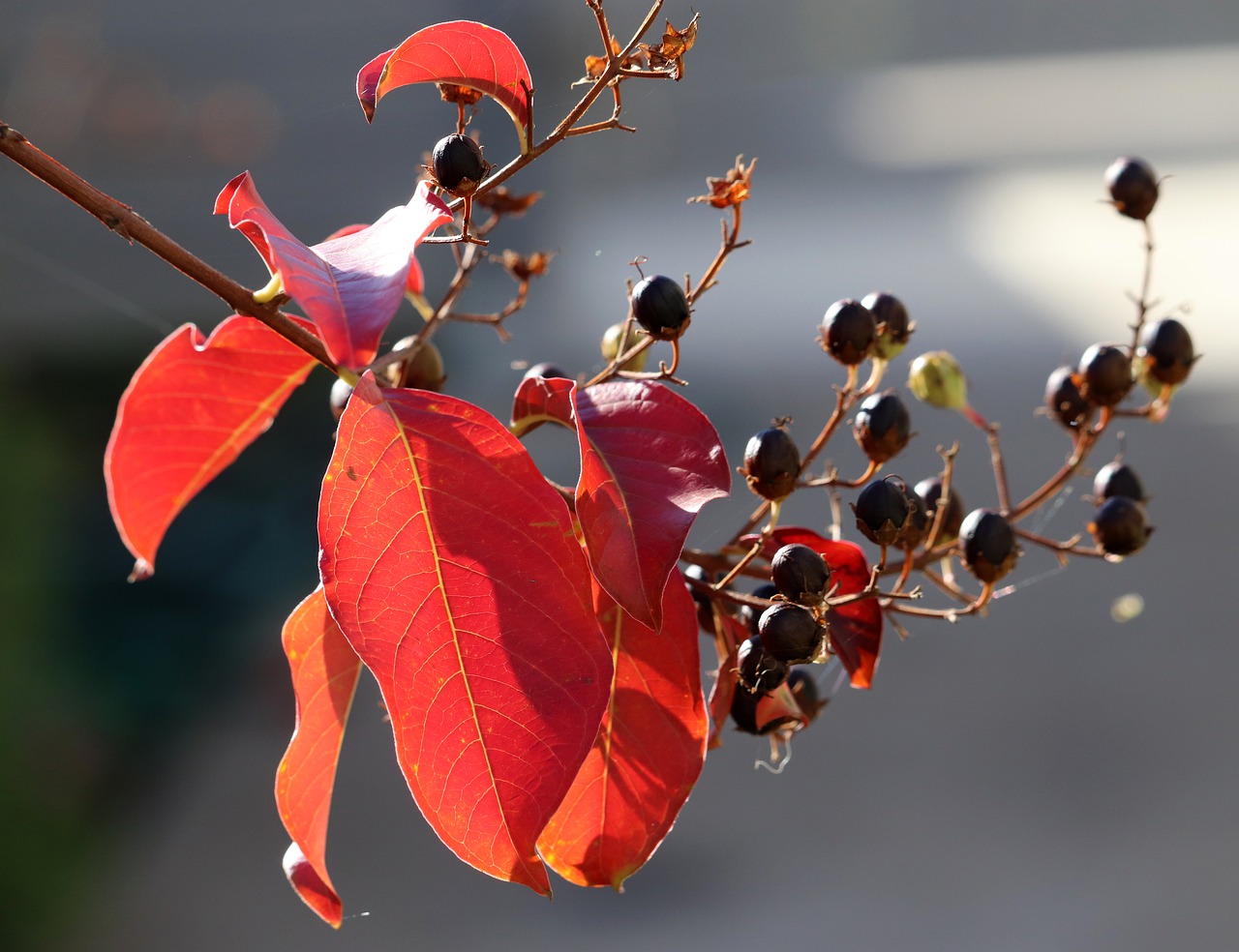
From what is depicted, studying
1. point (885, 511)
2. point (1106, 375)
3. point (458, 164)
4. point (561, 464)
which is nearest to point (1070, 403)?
point (1106, 375)

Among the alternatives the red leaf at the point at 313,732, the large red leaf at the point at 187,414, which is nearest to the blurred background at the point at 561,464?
the large red leaf at the point at 187,414

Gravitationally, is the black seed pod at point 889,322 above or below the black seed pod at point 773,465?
above

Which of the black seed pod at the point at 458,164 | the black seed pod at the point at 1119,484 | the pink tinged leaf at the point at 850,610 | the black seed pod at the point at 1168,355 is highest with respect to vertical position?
Answer: the black seed pod at the point at 1168,355

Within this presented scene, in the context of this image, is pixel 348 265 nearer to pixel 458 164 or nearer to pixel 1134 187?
pixel 458 164

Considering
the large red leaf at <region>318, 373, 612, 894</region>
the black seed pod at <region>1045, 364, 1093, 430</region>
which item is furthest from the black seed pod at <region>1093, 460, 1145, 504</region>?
the large red leaf at <region>318, 373, 612, 894</region>

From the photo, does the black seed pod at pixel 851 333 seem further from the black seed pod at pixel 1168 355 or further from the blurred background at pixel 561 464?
the blurred background at pixel 561 464

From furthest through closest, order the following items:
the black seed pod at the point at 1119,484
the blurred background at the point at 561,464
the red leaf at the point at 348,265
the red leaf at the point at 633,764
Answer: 1. the blurred background at the point at 561,464
2. the black seed pod at the point at 1119,484
3. the red leaf at the point at 633,764
4. the red leaf at the point at 348,265

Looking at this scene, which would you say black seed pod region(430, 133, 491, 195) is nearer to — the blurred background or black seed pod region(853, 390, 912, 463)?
black seed pod region(853, 390, 912, 463)

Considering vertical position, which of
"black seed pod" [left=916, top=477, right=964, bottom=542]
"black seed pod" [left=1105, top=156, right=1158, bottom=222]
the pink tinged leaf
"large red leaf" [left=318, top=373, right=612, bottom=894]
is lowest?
"large red leaf" [left=318, top=373, right=612, bottom=894]
